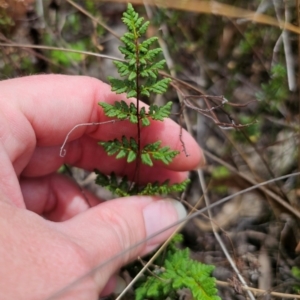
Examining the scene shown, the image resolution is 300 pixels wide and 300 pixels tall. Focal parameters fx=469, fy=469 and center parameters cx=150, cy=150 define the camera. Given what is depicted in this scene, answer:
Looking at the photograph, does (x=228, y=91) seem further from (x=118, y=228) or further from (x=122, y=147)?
(x=118, y=228)

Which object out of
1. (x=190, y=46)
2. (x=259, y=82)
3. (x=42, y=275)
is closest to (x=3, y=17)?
(x=190, y=46)

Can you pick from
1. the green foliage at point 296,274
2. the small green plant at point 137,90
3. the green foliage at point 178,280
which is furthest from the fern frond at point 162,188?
the green foliage at point 296,274

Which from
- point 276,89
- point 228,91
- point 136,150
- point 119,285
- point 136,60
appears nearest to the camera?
point 136,60

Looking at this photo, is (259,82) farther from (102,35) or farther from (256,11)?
(102,35)

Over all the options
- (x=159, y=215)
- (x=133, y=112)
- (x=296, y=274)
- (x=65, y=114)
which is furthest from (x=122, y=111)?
(x=296, y=274)

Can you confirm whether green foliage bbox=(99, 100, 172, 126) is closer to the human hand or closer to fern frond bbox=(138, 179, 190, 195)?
the human hand

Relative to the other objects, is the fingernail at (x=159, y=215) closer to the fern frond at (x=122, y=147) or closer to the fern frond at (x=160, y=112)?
the fern frond at (x=122, y=147)

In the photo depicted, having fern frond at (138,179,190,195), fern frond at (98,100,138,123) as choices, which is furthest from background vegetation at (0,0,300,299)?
fern frond at (98,100,138,123)
